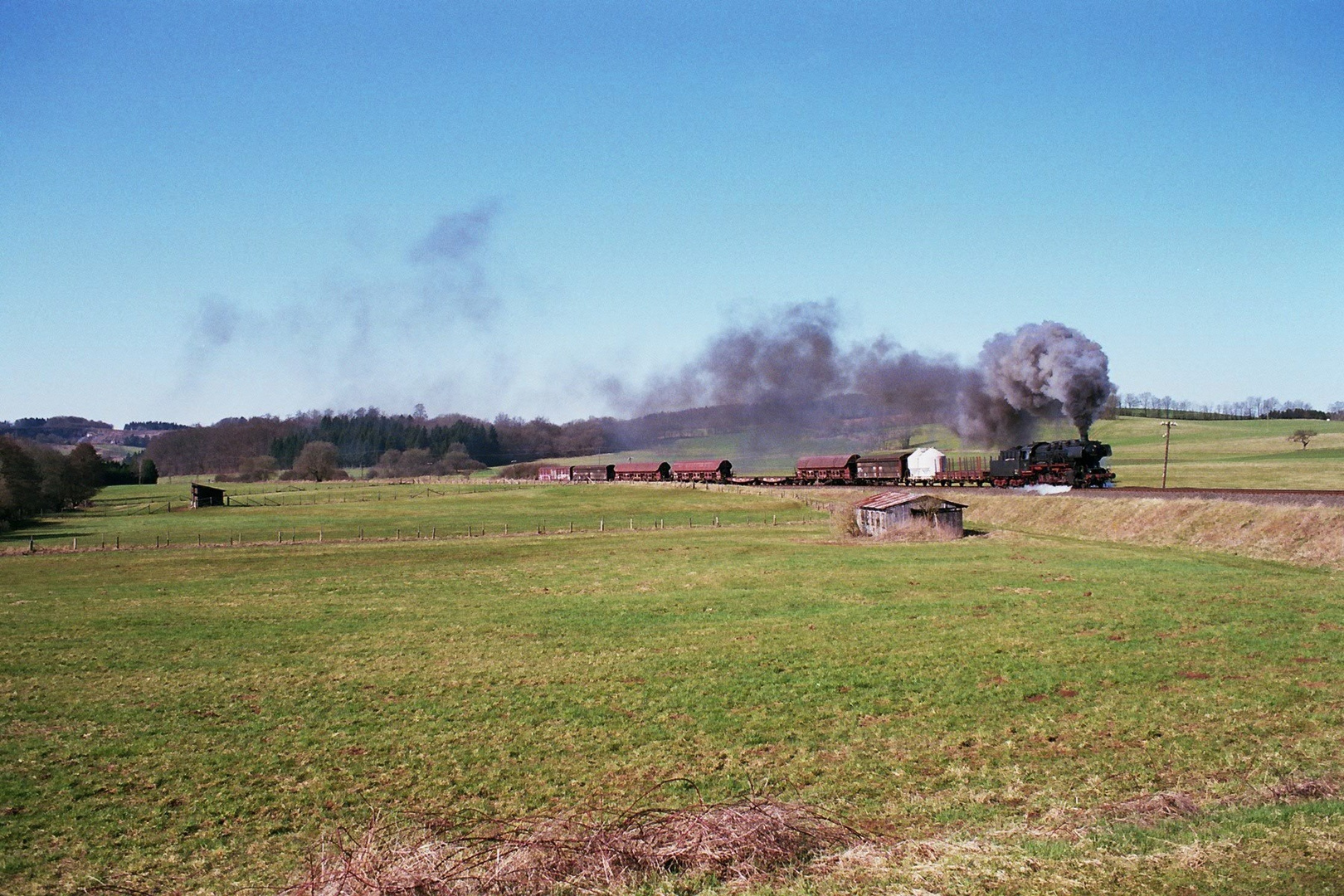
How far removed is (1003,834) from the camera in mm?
10586

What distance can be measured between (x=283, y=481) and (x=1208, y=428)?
185 metres

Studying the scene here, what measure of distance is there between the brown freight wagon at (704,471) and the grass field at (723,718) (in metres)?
87.8

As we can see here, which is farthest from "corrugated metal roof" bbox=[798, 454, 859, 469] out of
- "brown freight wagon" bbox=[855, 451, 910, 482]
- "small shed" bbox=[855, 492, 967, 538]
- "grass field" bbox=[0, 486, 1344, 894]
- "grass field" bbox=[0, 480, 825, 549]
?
"grass field" bbox=[0, 486, 1344, 894]

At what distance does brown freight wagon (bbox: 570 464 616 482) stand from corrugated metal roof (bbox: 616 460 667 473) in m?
1.69

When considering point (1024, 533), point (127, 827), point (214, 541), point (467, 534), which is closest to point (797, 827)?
point (127, 827)

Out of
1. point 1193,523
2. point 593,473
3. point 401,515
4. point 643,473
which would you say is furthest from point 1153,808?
point 593,473

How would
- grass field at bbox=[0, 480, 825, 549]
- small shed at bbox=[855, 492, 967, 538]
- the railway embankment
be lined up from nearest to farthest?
1. the railway embankment
2. small shed at bbox=[855, 492, 967, 538]
3. grass field at bbox=[0, 480, 825, 549]

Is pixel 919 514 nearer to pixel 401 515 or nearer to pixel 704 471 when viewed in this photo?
pixel 401 515

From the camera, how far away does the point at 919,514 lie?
5384 centimetres

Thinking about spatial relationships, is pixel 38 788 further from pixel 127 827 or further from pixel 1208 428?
pixel 1208 428

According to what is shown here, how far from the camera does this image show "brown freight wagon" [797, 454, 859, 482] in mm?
102500

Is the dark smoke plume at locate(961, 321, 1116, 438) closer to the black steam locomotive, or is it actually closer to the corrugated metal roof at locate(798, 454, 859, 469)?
the black steam locomotive

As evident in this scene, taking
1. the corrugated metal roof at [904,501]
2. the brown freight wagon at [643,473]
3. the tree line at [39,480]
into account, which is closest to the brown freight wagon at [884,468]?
the brown freight wagon at [643,473]

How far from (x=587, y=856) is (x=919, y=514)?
46.5m
